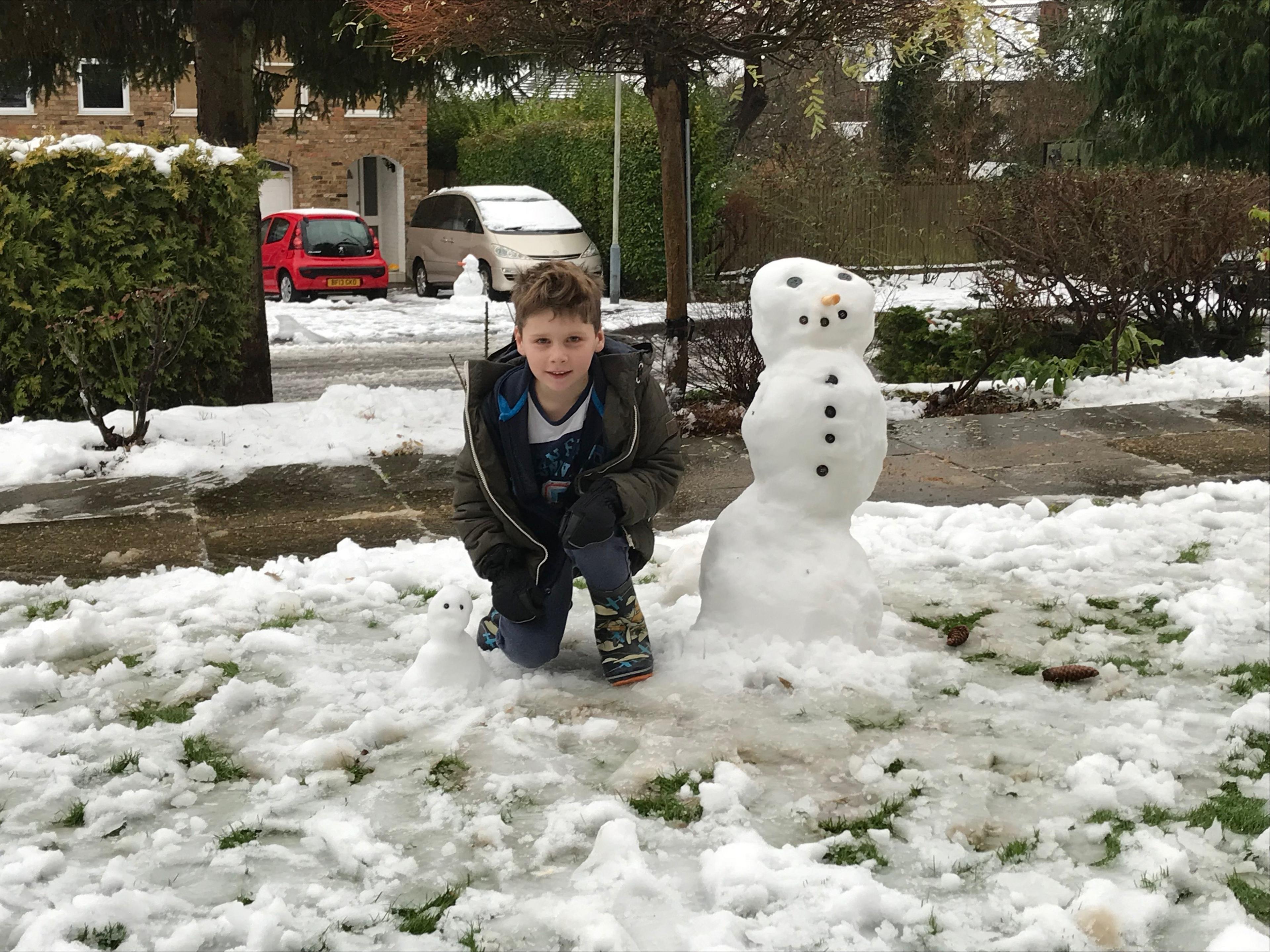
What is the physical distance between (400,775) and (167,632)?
1409mm

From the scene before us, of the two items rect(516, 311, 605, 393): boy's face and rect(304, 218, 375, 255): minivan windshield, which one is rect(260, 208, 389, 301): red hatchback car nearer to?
rect(304, 218, 375, 255): minivan windshield

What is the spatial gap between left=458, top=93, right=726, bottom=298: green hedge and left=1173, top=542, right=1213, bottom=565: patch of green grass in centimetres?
1581

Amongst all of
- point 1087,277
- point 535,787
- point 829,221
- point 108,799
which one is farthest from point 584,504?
point 829,221

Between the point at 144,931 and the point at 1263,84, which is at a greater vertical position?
the point at 1263,84

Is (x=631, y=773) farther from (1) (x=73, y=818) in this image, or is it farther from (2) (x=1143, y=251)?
(2) (x=1143, y=251)

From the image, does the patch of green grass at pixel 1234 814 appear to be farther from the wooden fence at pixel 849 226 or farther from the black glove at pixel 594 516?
the wooden fence at pixel 849 226

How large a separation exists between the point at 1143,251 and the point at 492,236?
1364 centimetres

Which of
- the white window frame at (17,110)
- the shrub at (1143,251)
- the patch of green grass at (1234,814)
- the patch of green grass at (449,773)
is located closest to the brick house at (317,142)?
the white window frame at (17,110)

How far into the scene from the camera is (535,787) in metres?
3.31

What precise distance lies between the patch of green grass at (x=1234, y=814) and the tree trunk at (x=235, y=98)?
696 centimetres

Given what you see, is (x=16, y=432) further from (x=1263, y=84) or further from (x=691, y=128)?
(x=1263, y=84)

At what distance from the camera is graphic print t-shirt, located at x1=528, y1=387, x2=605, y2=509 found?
394 cm

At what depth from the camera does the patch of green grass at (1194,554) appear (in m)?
5.20

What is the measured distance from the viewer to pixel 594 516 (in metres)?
3.82
